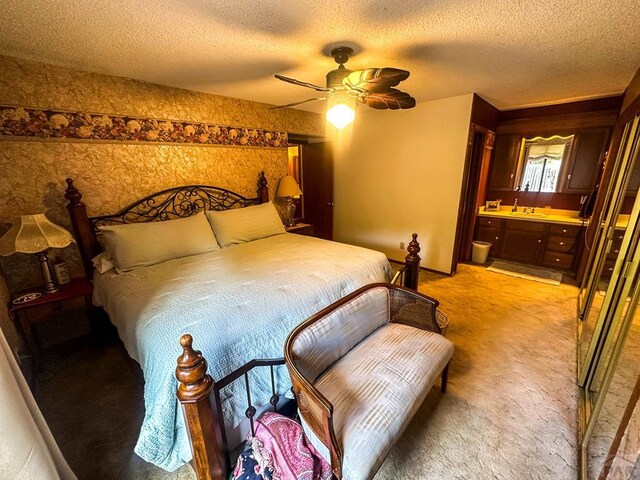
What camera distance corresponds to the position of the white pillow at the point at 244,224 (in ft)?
8.90

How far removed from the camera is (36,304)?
1851 millimetres

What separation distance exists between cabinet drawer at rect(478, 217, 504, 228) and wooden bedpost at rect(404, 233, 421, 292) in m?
2.59

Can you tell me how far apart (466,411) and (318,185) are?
3.89 meters

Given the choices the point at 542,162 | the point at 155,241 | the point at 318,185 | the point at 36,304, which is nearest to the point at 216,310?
the point at 155,241

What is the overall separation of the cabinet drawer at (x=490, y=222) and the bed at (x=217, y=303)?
8.76 ft

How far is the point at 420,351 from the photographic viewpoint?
1548 mm

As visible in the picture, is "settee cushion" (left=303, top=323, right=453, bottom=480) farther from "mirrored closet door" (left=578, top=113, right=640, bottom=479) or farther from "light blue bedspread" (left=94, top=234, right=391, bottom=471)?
"mirrored closet door" (left=578, top=113, right=640, bottom=479)

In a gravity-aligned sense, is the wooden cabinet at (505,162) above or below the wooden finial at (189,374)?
above

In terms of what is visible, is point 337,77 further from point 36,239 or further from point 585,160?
point 585,160

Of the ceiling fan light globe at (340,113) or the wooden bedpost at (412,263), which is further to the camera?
the wooden bedpost at (412,263)

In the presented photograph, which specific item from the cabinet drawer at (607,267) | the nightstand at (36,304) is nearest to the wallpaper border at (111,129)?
the nightstand at (36,304)

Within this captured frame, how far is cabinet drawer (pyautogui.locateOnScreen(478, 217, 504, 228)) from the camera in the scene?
160 inches

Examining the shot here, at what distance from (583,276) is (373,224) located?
9.05ft

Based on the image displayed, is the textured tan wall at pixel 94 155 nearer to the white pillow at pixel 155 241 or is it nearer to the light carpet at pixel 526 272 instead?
the white pillow at pixel 155 241
